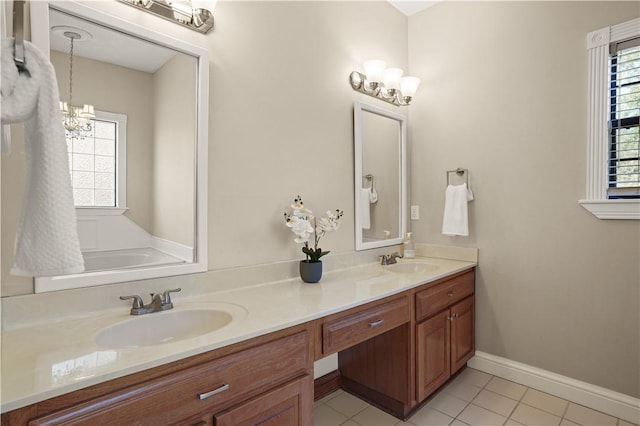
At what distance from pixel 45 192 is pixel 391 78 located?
2.25 meters

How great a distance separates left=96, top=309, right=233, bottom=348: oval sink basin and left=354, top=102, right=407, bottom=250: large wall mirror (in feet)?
3.96

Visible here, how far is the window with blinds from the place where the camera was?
186cm

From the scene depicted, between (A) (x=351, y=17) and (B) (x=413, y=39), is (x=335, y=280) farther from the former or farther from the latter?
(B) (x=413, y=39)

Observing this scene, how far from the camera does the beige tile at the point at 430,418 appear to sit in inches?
72.7

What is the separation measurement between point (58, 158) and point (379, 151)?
205cm

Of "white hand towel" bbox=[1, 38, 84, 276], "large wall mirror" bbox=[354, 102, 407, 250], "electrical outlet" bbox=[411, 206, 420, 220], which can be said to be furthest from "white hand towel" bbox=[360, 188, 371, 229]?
"white hand towel" bbox=[1, 38, 84, 276]

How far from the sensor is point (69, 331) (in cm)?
109

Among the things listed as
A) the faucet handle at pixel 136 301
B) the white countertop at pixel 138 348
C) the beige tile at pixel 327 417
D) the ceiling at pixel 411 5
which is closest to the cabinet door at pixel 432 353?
the white countertop at pixel 138 348

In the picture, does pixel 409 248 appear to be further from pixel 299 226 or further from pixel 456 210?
pixel 299 226

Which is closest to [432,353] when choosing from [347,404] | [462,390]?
[462,390]

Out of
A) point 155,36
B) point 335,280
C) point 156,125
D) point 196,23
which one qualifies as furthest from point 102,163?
point 335,280

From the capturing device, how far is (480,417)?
1886mm

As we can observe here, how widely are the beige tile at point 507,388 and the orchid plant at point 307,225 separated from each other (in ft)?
4.81

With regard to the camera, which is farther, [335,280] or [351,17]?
[351,17]
